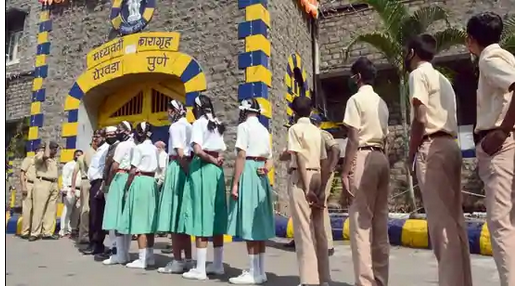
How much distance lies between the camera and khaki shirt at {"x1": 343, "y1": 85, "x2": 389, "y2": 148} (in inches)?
132

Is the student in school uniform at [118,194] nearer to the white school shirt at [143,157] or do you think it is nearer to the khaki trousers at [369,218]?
the white school shirt at [143,157]

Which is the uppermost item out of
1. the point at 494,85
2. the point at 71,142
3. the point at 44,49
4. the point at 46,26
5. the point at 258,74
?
the point at 46,26

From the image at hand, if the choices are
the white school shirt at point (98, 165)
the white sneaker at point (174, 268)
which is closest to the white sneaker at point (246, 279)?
the white sneaker at point (174, 268)

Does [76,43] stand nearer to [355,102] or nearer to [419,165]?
[355,102]

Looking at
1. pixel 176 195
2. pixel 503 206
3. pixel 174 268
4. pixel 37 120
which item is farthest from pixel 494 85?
pixel 37 120

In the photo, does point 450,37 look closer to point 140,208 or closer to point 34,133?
point 140,208

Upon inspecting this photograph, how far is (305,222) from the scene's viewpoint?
3664mm

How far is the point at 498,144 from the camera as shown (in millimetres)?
2498

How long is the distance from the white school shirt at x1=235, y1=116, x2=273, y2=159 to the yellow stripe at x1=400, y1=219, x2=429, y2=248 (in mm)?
2958

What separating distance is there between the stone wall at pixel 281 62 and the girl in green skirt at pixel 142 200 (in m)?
3.07

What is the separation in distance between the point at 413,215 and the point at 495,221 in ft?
17.4

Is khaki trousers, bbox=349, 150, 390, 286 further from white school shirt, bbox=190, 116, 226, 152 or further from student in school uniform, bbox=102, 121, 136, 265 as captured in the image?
student in school uniform, bbox=102, 121, 136, 265

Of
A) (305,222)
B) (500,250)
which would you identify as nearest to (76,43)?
(305,222)

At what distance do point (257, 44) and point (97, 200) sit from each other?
11.4 feet
